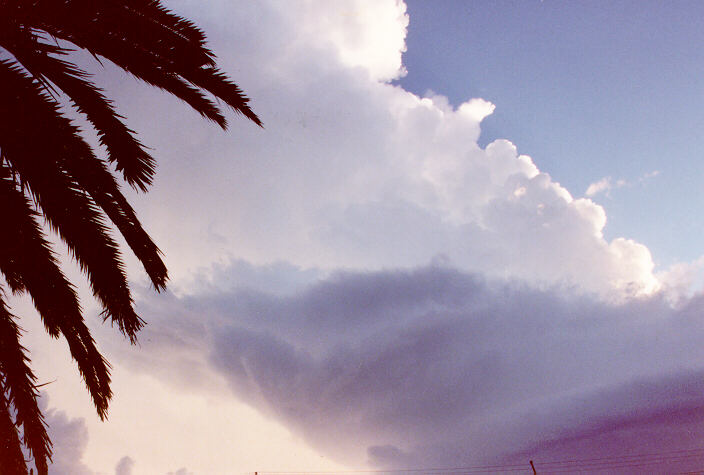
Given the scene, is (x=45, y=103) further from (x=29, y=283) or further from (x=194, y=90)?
(x=29, y=283)

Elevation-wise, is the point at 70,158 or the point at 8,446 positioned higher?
the point at 70,158

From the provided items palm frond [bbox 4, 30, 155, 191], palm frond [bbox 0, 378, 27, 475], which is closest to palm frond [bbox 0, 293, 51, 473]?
palm frond [bbox 0, 378, 27, 475]

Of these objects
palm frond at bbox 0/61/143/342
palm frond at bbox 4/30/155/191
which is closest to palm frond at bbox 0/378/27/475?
palm frond at bbox 0/61/143/342

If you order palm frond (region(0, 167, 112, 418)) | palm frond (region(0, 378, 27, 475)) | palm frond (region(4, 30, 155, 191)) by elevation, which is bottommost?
palm frond (region(0, 378, 27, 475))

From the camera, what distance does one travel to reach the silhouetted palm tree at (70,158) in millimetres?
4926

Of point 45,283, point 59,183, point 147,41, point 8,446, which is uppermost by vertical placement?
point 147,41

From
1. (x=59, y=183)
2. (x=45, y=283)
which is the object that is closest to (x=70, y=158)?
(x=59, y=183)

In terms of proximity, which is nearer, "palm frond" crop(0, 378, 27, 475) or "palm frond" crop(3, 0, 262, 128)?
"palm frond" crop(3, 0, 262, 128)

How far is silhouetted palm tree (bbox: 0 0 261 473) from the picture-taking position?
4926 mm

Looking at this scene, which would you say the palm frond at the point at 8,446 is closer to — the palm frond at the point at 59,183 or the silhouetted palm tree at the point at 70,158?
the silhouetted palm tree at the point at 70,158

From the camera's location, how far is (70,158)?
5316mm

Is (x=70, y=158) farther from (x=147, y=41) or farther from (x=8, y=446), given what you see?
(x=8, y=446)

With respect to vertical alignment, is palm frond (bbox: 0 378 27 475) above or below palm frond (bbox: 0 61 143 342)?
below

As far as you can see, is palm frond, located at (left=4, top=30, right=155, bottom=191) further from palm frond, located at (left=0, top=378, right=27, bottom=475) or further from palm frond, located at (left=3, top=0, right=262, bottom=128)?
palm frond, located at (left=0, top=378, right=27, bottom=475)
